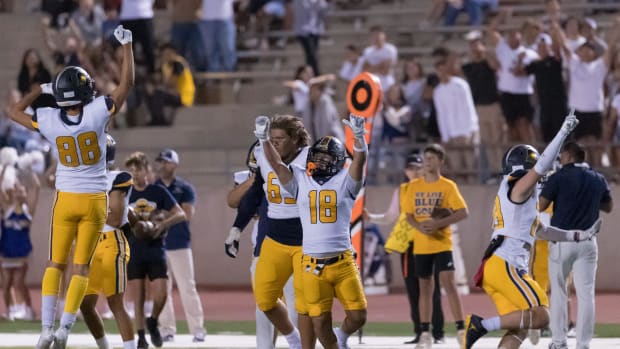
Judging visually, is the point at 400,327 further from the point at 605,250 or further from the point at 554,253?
the point at 605,250

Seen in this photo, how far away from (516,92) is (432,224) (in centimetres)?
688

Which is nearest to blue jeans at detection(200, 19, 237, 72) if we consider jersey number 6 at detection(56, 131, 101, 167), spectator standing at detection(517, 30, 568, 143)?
spectator standing at detection(517, 30, 568, 143)

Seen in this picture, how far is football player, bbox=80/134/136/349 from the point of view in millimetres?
13938

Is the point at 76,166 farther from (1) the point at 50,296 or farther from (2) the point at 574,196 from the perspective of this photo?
(2) the point at 574,196

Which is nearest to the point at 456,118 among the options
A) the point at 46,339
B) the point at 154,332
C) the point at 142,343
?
the point at 154,332

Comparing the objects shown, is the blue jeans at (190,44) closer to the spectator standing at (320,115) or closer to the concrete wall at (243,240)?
the concrete wall at (243,240)

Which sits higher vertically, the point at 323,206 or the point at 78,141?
the point at 78,141

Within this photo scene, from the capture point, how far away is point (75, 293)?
43.5 feet

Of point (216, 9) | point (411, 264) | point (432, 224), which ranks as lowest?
point (411, 264)

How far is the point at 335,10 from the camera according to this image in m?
29.0

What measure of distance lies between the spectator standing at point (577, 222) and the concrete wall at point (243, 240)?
310 inches

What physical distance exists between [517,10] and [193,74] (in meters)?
5.92

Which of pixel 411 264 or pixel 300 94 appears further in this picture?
pixel 300 94

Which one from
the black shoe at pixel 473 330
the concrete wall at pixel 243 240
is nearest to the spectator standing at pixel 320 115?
the concrete wall at pixel 243 240
